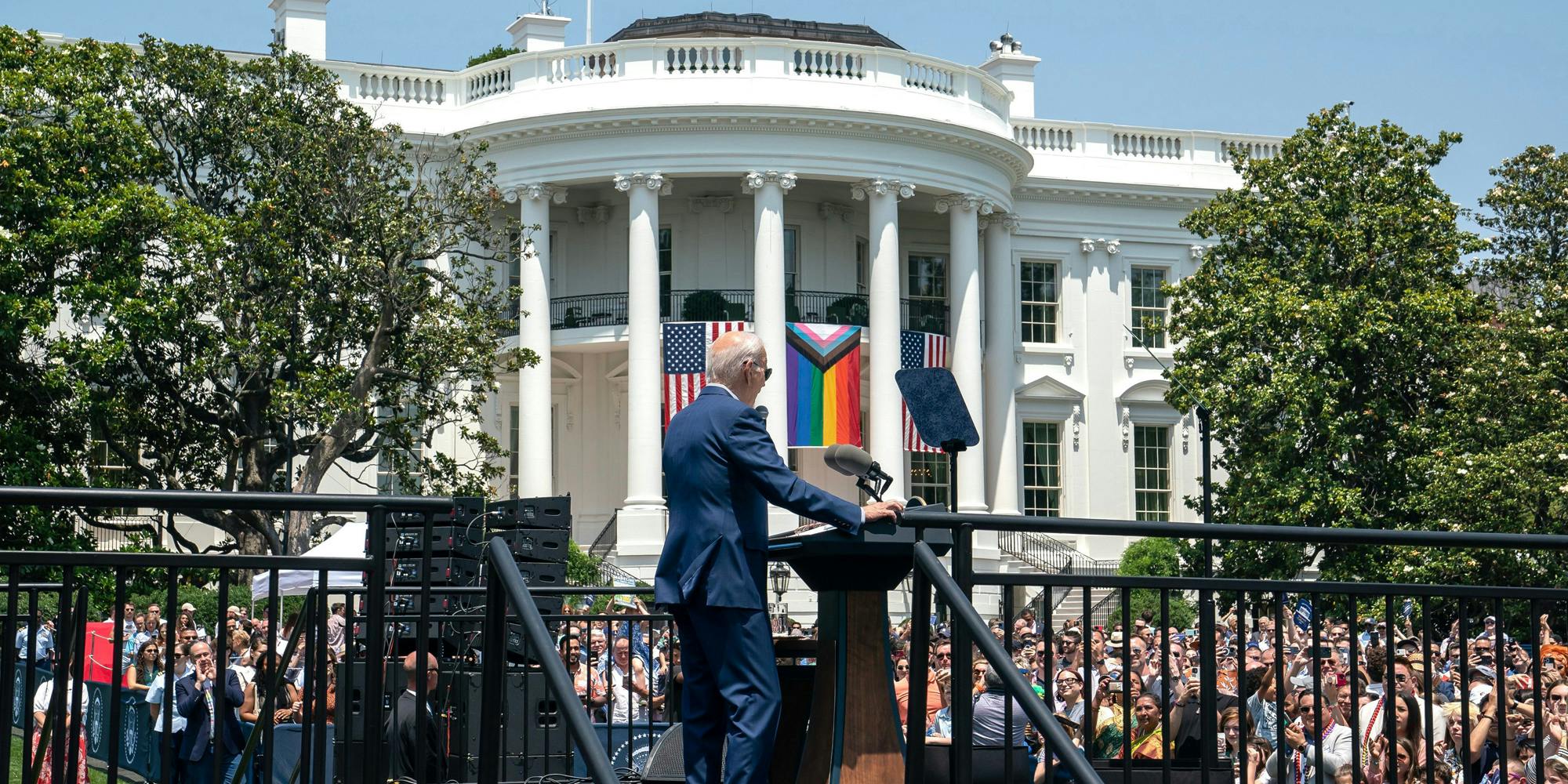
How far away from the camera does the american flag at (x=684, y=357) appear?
38.5 metres

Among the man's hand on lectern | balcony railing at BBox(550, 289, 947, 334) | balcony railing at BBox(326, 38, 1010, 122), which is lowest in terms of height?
the man's hand on lectern

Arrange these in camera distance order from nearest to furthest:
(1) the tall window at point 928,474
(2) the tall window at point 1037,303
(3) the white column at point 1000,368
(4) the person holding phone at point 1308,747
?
(4) the person holding phone at point 1308,747
(3) the white column at point 1000,368
(1) the tall window at point 928,474
(2) the tall window at point 1037,303

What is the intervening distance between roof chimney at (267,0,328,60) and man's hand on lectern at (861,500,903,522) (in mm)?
39692

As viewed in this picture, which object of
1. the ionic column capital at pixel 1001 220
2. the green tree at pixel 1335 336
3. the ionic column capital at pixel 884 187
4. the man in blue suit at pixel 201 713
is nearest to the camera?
the man in blue suit at pixel 201 713

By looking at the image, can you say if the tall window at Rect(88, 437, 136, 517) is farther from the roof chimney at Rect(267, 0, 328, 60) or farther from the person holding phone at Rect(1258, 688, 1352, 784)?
the person holding phone at Rect(1258, 688, 1352, 784)

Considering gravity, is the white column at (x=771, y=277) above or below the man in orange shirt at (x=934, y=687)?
above

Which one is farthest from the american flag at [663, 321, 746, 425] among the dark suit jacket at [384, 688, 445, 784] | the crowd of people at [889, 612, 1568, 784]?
the dark suit jacket at [384, 688, 445, 784]

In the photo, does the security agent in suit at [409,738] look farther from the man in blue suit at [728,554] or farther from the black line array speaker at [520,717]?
the man in blue suit at [728,554]

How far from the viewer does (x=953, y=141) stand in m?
41.5

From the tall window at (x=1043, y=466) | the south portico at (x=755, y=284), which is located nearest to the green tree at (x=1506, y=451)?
the south portico at (x=755, y=284)

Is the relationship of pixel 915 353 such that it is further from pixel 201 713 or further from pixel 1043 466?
pixel 201 713

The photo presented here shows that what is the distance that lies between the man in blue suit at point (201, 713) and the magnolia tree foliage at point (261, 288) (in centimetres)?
1777

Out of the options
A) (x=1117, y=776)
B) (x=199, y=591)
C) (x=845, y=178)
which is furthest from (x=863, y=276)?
(x=1117, y=776)

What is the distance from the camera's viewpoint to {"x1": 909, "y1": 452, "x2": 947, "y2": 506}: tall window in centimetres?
4512
